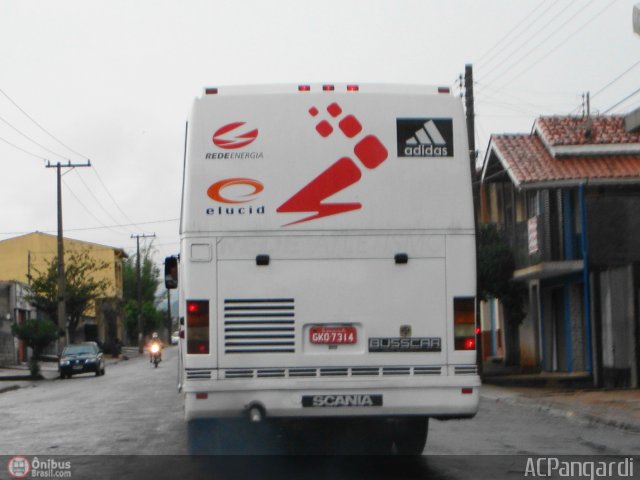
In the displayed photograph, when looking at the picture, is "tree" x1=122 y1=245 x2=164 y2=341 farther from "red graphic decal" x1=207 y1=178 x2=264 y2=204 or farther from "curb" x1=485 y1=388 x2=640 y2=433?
"red graphic decal" x1=207 y1=178 x2=264 y2=204

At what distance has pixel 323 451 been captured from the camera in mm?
12461

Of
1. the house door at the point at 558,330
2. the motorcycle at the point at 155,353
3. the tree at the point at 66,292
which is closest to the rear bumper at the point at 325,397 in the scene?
the house door at the point at 558,330

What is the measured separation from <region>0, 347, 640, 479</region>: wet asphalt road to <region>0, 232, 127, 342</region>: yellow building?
58.4 meters

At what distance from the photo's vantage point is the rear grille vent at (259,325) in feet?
33.2

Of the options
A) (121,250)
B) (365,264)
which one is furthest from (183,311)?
(121,250)

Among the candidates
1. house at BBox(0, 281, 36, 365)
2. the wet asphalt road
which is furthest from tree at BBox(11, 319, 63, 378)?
the wet asphalt road

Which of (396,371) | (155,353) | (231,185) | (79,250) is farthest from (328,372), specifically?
(79,250)

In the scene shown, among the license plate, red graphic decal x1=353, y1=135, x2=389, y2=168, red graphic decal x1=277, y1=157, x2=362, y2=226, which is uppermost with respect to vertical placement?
red graphic decal x1=353, y1=135, x2=389, y2=168

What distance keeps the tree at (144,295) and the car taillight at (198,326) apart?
296 ft

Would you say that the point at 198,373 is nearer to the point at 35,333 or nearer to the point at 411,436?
the point at 411,436

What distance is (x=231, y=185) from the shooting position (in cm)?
1021

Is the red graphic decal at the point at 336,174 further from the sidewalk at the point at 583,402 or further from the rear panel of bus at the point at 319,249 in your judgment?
the sidewalk at the point at 583,402

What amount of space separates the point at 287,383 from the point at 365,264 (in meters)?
1.26

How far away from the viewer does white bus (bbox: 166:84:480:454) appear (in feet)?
33.1
